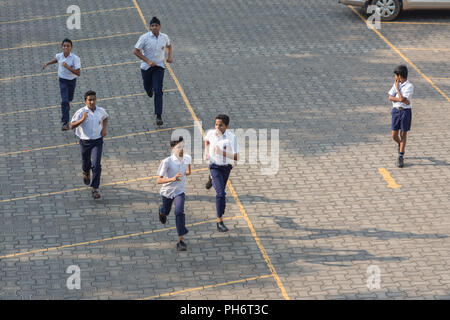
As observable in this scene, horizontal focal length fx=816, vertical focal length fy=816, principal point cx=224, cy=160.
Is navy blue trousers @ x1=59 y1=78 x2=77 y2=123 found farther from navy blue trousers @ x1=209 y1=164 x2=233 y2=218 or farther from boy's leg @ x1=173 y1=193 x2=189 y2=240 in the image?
boy's leg @ x1=173 y1=193 x2=189 y2=240

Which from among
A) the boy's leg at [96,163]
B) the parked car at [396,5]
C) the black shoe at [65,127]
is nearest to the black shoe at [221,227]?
Answer: the boy's leg at [96,163]

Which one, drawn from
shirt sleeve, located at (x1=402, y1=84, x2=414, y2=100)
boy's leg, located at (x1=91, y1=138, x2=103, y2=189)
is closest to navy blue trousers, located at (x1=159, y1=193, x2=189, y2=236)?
boy's leg, located at (x1=91, y1=138, x2=103, y2=189)

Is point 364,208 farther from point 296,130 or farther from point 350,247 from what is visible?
point 296,130

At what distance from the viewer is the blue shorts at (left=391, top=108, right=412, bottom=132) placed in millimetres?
A: 14500

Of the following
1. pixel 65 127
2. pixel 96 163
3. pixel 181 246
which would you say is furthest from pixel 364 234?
pixel 65 127

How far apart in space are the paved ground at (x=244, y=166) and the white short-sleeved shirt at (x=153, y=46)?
52.4 inches

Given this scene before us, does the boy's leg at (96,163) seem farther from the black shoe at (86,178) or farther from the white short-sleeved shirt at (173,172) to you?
the white short-sleeved shirt at (173,172)

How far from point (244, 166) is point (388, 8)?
9014 millimetres

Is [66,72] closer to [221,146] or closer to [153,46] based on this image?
[153,46]

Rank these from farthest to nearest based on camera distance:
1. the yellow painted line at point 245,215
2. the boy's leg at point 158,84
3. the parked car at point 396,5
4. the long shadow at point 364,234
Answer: the parked car at point 396,5, the boy's leg at point 158,84, the long shadow at point 364,234, the yellow painted line at point 245,215

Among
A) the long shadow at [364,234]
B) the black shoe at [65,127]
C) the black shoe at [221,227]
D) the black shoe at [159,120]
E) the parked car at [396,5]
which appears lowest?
the black shoe at [65,127]

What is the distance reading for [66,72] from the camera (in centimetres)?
1561

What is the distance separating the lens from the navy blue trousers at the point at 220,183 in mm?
12305
